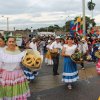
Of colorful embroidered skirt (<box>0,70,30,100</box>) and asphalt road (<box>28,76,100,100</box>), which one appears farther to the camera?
asphalt road (<box>28,76,100,100</box>)

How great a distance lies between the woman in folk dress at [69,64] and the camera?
9.77 meters

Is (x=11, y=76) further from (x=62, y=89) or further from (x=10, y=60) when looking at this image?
(x=62, y=89)

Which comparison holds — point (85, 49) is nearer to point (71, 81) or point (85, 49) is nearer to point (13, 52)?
point (71, 81)

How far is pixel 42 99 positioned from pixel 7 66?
2.42m

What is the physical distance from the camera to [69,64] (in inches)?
392

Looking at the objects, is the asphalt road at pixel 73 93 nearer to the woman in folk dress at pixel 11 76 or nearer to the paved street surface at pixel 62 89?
the paved street surface at pixel 62 89

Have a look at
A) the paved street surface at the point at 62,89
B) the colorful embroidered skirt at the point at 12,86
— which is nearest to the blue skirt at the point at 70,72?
the paved street surface at the point at 62,89

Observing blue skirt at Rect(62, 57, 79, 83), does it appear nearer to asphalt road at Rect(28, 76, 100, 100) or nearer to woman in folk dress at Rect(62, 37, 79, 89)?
woman in folk dress at Rect(62, 37, 79, 89)

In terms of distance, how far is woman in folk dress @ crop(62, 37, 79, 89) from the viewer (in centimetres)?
977

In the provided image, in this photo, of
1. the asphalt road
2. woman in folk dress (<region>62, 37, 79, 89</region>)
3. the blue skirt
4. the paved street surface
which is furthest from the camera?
the blue skirt

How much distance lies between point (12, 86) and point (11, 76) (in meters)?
0.19

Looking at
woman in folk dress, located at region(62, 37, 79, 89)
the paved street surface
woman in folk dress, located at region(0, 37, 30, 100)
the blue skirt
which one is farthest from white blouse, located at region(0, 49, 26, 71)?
the blue skirt

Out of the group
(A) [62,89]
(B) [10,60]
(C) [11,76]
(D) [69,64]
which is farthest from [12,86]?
(D) [69,64]

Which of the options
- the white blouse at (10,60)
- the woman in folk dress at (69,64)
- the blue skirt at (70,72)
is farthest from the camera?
the blue skirt at (70,72)
